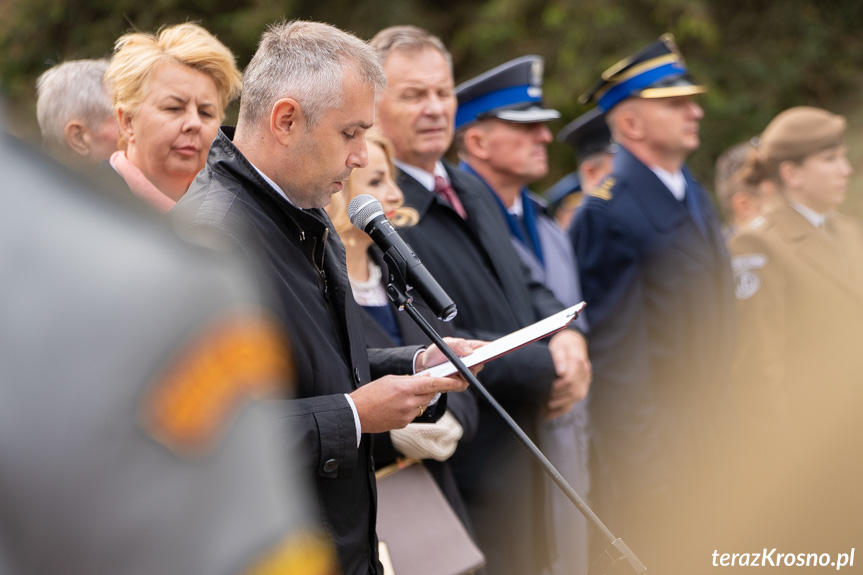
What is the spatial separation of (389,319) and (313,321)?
904mm

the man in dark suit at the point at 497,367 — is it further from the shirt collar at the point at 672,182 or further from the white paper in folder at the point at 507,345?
the shirt collar at the point at 672,182

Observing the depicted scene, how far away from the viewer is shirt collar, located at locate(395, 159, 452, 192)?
344 cm

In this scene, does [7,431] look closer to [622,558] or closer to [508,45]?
[622,558]

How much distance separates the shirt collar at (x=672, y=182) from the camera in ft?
14.4

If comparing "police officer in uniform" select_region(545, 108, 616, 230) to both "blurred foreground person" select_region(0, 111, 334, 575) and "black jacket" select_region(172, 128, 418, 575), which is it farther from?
"blurred foreground person" select_region(0, 111, 334, 575)

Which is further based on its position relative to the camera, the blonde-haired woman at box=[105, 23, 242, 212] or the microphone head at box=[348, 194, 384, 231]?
the blonde-haired woman at box=[105, 23, 242, 212]

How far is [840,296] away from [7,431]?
4.55 meters

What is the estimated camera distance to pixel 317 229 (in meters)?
2.12

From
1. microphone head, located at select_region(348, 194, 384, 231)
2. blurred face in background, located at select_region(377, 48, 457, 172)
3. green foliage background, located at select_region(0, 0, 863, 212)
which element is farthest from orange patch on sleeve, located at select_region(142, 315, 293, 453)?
green foliage background, located at select_region(0, 0, 863, 212)

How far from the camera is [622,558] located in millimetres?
1945

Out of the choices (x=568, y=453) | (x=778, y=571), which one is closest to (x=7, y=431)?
(x=568, y=453)

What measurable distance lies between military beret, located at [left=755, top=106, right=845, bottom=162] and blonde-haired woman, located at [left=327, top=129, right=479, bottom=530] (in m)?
2.55

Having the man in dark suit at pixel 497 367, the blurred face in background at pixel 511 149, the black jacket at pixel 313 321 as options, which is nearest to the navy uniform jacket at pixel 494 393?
the man in dark suit at pixel 497 367

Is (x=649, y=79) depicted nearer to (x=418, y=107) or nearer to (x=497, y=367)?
(x=418, y=107)
